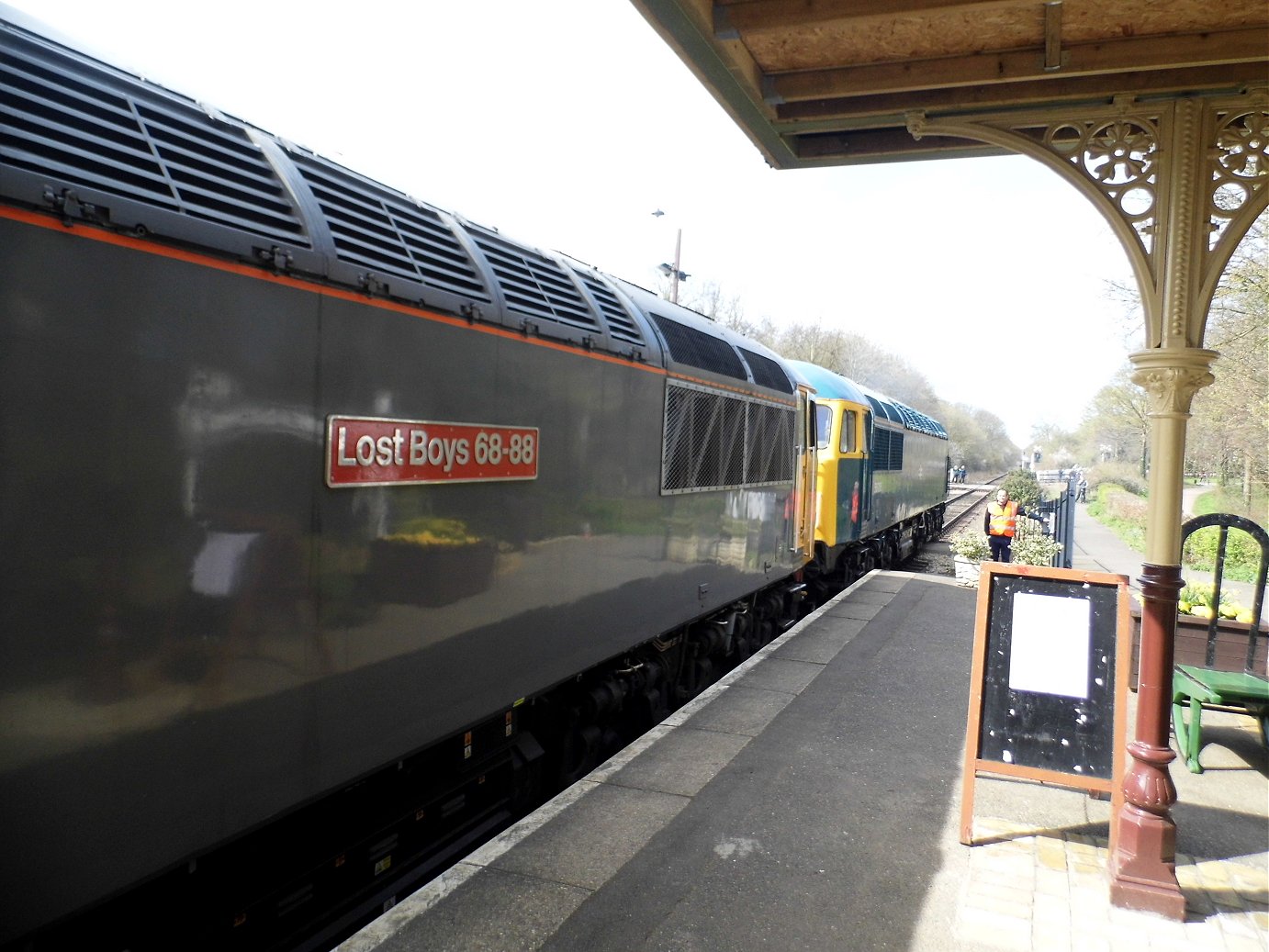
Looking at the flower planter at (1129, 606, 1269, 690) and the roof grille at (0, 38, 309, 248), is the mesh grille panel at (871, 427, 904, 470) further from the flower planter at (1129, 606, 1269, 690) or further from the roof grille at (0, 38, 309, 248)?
the roof grille at (0, 38, 309, 248)

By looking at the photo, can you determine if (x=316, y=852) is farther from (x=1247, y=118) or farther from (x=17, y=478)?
(x=1247, y=118)

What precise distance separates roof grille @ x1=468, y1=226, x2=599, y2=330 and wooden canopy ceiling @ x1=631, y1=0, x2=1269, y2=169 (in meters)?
1.32

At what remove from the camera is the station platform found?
135 inches

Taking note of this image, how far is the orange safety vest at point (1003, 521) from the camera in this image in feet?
43.6

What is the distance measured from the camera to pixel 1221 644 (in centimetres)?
660

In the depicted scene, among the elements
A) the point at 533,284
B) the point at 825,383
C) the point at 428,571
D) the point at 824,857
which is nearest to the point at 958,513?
the point at 825,383

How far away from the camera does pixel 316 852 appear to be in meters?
3.32

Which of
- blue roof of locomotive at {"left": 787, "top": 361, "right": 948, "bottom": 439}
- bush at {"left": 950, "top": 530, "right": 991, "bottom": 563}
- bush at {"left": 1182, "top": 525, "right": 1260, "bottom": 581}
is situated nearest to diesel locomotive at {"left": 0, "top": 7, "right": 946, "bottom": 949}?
blue roof of locomotive at {"left": 787, "top": 361, "right": 948, "bottom": 439}

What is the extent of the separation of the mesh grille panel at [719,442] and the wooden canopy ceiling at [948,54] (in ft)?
6.93

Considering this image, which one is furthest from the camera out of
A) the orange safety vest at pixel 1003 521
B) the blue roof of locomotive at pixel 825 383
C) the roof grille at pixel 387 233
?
the orange safety vest at pixel 1003 521

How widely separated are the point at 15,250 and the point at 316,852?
2453 millimetres

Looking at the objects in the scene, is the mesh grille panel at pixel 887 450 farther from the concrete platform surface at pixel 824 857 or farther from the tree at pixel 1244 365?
the concrete platform surface at pixel 824 857

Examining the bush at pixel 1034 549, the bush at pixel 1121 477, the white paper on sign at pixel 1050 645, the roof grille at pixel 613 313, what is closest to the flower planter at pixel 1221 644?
the white paper on sign at pixel 1050 645

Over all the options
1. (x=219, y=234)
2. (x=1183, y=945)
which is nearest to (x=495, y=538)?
(x=219, y=234)
